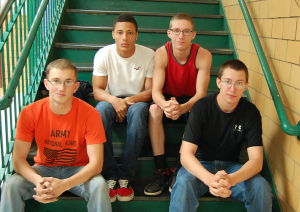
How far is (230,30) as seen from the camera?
309 cm

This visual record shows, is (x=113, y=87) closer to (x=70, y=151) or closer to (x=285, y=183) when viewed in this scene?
(x=70, y=151)

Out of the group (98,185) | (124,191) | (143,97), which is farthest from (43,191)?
(143,97)

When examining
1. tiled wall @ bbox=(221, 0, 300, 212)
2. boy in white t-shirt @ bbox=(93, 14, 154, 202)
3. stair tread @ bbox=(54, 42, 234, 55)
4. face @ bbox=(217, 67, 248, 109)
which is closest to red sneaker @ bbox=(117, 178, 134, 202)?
boy in white t-shirt @ bbox=(93, 14, 154, 202)

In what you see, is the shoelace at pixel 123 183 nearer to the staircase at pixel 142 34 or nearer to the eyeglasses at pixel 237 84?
the staircase at pixel 142 34

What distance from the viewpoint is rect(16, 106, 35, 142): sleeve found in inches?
67.1

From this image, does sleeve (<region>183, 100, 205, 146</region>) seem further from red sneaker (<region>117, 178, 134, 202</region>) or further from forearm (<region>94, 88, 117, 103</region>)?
forearm (<region>94, 88, 117, 103</region>)

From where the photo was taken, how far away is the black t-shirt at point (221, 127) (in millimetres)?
1832

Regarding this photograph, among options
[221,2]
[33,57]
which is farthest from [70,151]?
[221,2]

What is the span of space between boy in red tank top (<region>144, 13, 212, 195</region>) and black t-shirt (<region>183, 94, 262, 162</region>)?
0.23m

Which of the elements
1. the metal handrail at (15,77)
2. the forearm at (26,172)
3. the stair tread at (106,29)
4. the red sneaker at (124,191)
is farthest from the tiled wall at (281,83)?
the metal handrail at (15,77)

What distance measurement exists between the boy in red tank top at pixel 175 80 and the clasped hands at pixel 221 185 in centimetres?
45

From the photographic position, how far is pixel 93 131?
5.78ft

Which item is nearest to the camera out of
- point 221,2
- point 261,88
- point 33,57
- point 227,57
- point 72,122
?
point 72,122

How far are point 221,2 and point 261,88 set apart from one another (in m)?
1.56
